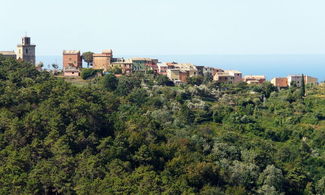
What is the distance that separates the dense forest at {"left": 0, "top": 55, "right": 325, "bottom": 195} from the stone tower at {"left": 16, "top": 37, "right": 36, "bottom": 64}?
10436 mm

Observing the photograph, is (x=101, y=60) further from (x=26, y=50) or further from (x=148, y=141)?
(x=148, y=141)

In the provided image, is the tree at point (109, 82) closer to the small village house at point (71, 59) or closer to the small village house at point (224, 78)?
the small village house at point (71, 59)

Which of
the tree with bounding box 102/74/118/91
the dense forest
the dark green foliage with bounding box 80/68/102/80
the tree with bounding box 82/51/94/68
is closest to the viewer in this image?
the dense forest

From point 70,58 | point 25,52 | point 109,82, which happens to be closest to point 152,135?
point 109,82

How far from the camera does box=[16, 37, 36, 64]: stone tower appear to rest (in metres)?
67.1

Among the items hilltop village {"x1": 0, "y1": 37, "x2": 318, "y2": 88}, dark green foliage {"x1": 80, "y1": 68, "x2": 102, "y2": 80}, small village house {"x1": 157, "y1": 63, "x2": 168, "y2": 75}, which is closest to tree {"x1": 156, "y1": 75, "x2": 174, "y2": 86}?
hilltop village {"x1": 0, "y1": 37, "x2": 318, "y2": 88}

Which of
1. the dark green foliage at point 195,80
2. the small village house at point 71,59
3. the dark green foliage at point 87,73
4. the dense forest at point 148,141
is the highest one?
the small village house at point 71,59

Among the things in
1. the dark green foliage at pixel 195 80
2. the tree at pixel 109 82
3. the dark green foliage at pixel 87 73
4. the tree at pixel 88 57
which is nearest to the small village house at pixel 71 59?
the tree at pixel 88 57

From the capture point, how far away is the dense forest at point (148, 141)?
3206 cm

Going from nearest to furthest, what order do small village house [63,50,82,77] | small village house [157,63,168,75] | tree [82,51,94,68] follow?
small village house [63,50,82,77], tree [82,51,94,68], small village house [157,63,168,75]

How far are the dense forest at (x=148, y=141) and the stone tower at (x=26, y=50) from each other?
10.4 m

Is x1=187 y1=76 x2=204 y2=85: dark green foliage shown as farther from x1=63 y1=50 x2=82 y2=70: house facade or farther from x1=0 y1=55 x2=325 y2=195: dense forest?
x1=63 y1=50 x2=82 y2=70: house facade

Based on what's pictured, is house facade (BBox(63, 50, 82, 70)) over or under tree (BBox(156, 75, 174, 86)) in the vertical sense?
over

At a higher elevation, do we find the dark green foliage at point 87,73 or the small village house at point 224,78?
the dark green foliage at point 87,73
